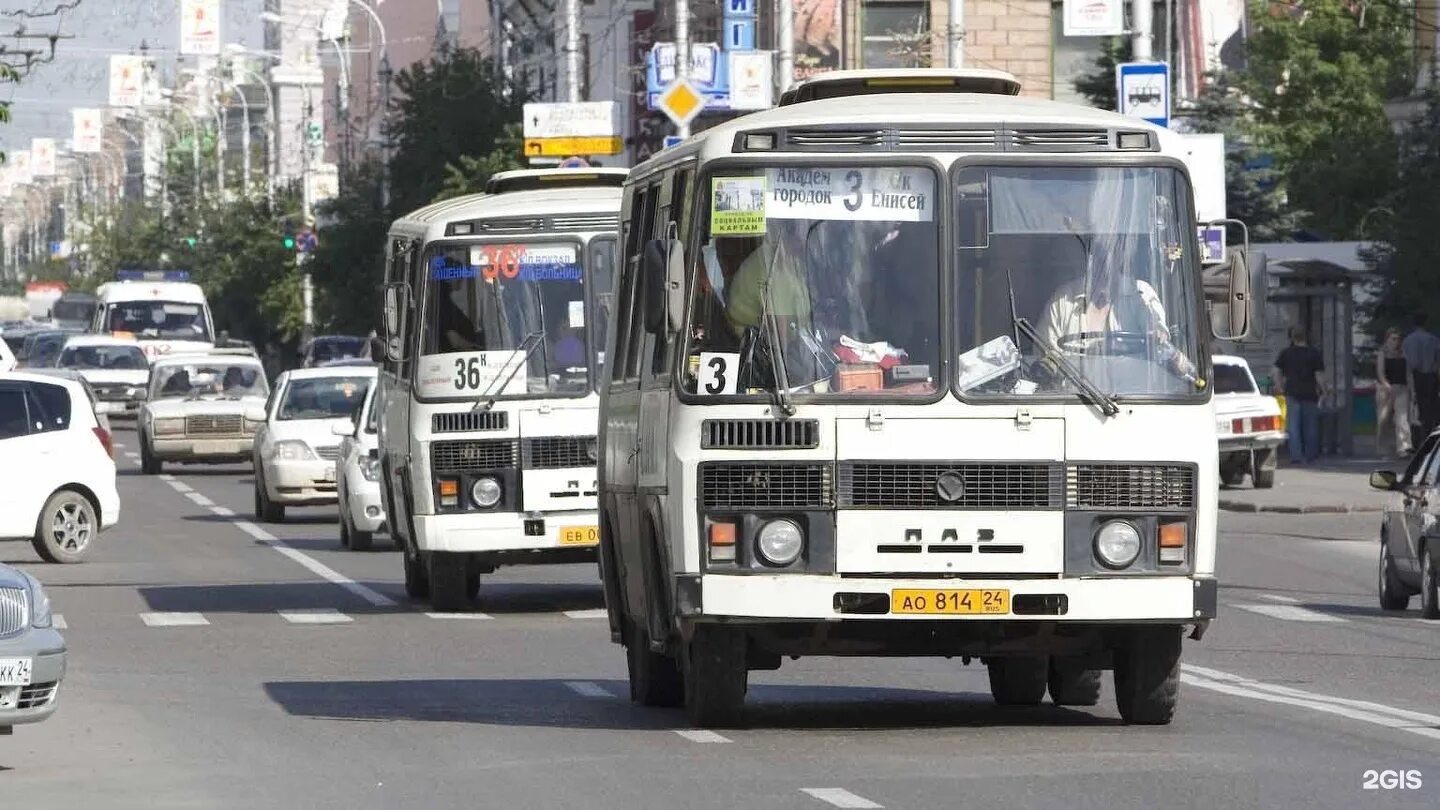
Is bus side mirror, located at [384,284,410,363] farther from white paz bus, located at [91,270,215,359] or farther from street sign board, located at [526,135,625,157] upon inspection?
white paz bus, located at [91,270,215,359]

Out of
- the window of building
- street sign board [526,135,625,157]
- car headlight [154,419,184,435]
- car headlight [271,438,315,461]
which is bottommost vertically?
car headlight [154,419,184,435]

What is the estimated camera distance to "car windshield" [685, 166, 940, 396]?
12.4m

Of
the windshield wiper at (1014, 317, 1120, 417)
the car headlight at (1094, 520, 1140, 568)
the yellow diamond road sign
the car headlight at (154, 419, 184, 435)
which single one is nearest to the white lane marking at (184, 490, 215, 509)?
the car headlight at (154, 419, 184, 435)

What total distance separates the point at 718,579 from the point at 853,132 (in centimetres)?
191

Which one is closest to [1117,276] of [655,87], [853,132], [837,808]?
[853,132]

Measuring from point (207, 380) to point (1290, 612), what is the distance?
1124 inches

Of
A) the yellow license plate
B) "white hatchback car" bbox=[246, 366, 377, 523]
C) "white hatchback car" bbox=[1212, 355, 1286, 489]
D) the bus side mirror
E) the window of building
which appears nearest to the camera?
the yellow license plate

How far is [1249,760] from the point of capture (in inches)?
460

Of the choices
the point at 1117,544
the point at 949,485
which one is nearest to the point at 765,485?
the point at 949,485

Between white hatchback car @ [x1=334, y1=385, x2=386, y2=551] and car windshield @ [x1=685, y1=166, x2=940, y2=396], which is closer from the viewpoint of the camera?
car windshield @ [x1=685, y1=166, x2=940, y2=396]

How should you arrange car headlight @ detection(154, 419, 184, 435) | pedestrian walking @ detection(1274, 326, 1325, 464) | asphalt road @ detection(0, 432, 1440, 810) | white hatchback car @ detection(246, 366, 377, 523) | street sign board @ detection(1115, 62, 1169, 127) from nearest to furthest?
asphalt road @ detection(0, 432, 1440, 810)
street sign board @ detection(1115, 62, 1169, 127)
white hatchback car @ detection(246, 366, 377, 523)
pedestrian walking @ detection(1274, 326, 1325, 464)
car headlight @ detection(154, 419, 184, 435)

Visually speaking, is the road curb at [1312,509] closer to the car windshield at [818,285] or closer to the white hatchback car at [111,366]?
the car windshield at [818,285]

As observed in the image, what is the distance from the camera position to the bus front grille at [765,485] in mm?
12312

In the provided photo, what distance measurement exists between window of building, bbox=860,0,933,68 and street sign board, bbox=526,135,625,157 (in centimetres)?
887
